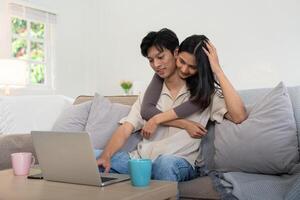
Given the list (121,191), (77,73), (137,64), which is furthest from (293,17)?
(121,191)

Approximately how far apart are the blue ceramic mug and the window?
123 inches

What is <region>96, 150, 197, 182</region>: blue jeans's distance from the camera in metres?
1.30

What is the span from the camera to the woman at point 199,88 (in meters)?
1.48

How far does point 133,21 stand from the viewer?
182 inches

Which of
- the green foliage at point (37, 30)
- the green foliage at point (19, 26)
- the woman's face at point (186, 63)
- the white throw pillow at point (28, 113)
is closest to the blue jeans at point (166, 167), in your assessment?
the woman's face at point (186, 63)

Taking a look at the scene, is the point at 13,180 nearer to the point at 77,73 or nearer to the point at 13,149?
the point at 13,149

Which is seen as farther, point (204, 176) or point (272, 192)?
point (204, 176)

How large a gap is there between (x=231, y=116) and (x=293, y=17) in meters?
2.62

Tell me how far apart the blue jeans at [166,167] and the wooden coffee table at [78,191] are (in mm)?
256

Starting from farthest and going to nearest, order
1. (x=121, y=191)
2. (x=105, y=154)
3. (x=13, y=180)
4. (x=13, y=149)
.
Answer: (x=13, y=149) → (x=105, y=154) → (x=13, y=180) → (x=121, y=191)

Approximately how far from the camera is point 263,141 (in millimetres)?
1385

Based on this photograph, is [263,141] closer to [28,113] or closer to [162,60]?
[162,60]

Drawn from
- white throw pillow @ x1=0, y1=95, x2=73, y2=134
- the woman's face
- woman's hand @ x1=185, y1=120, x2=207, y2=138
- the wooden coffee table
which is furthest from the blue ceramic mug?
white throw pillow @ x1=0, y1=95, x2=73, y2=134

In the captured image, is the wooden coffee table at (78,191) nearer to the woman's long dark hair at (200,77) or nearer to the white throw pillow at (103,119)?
the woman's long dark hair at (200,77)
